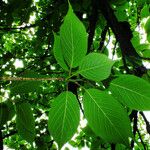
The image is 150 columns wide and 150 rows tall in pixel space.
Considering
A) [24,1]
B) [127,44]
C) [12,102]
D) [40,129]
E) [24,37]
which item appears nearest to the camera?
[12,102]

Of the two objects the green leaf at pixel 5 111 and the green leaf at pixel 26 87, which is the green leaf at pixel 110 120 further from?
the green leaf at pixel 5 111

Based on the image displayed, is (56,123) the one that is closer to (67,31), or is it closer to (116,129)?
(116,129)

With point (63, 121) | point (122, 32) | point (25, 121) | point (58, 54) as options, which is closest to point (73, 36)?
point (58, 54)

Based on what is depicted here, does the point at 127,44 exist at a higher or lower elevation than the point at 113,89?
higher

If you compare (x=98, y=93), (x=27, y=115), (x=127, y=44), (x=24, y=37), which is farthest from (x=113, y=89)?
(x=24, y=37)

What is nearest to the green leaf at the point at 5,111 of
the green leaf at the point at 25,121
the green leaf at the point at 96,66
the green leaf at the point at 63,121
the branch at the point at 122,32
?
the green leaf at the point at 25,121

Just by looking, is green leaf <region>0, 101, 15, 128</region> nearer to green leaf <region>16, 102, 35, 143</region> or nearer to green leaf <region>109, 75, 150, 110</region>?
green leaf <region>16, 102, 35, 143</region>

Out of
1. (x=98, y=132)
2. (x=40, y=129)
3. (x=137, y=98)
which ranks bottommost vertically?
(x=40, y=129)
